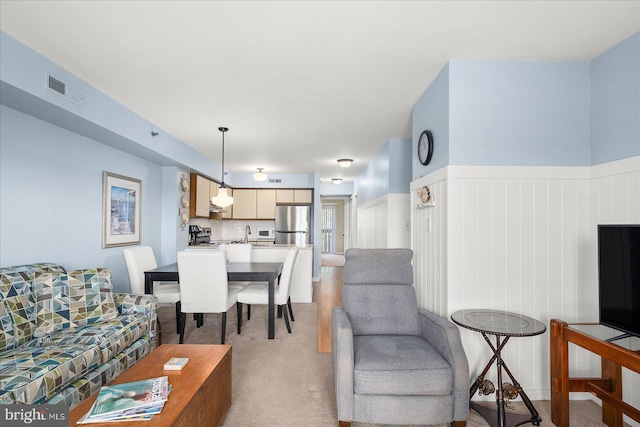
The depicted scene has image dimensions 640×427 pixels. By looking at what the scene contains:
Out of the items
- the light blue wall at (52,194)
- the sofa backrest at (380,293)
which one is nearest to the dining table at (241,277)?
the light blue wall at (52,194)

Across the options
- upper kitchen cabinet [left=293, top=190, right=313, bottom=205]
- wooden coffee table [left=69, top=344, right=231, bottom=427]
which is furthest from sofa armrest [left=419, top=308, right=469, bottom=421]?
upper kitchen cabinet [left=293, top=190, right=313, bottom=205]

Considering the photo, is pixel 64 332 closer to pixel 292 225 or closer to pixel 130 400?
pixel 130 400

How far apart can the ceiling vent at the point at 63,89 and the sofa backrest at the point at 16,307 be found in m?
1.40

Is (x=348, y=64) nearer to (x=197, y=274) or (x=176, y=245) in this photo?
(x=197, y=274)

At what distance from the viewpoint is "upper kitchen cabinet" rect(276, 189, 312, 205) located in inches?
305

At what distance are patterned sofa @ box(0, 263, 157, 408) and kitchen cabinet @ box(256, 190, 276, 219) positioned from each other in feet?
15.8

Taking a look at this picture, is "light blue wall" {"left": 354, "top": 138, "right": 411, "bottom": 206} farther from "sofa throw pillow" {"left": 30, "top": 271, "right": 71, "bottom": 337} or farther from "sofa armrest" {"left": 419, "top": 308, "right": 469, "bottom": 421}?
"sofa throw pillow" {"left": 30, "top": 271, "right": 71, "bottom": 337}

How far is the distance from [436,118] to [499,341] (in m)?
1.77

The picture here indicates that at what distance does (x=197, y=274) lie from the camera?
3338 millimetres

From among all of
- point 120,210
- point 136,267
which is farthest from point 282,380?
point 120,210

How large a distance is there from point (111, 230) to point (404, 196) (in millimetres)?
3717

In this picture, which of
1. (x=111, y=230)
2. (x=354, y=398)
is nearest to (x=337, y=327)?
(x=354, y=398)

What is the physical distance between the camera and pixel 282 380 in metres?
2.66

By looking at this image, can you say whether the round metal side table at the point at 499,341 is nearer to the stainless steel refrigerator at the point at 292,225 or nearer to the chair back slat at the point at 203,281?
the chair back slat at the point at 203,281
